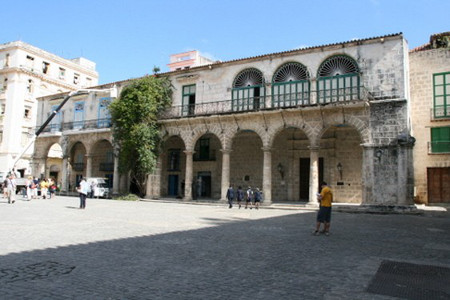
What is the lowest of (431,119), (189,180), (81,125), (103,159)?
(189,180)

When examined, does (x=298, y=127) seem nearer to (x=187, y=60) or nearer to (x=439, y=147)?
(x=439, y=147)

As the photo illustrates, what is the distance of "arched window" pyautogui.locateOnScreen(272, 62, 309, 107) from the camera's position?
21609 mm

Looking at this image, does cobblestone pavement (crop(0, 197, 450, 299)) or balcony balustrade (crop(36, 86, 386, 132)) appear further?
balcony balustrade (crop(36, 86, 386, 132))

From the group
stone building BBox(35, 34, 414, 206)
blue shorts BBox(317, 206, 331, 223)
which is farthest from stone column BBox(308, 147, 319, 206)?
blue shorts BBox(317, 206, 331, 223)

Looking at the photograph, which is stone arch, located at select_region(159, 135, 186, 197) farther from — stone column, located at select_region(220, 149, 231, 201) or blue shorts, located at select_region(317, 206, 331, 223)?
blue shorts, located at select_region(317, 206, 331, 223)

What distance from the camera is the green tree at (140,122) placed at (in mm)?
25203

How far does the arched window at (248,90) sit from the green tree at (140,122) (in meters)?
5.27

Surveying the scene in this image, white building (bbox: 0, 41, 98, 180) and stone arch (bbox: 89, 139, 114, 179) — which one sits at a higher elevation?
white building (bbox: 0, 41, 98, 180)

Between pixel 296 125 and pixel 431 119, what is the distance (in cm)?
795

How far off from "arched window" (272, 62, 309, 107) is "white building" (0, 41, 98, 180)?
27.8 m

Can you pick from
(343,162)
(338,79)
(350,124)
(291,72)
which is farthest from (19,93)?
(350,124)

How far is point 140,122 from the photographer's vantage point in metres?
25.7

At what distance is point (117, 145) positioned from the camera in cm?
2786

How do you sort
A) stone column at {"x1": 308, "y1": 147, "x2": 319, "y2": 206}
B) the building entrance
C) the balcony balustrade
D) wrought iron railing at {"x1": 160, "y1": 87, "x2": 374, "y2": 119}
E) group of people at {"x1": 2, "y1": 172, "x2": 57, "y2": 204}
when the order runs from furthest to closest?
1. the building entrance
2. wrought iron railing at {"x1": 160, "y1": 87, "x2": 374, "y2": 119}
3. the balcony balustrade
4. stone column at {"x1": 308, "y1": 147, "x2": 319, "y2": 206}
5. group of people at {"x1": 2, "y1": 172, "x2": 57, "y2": 204}
